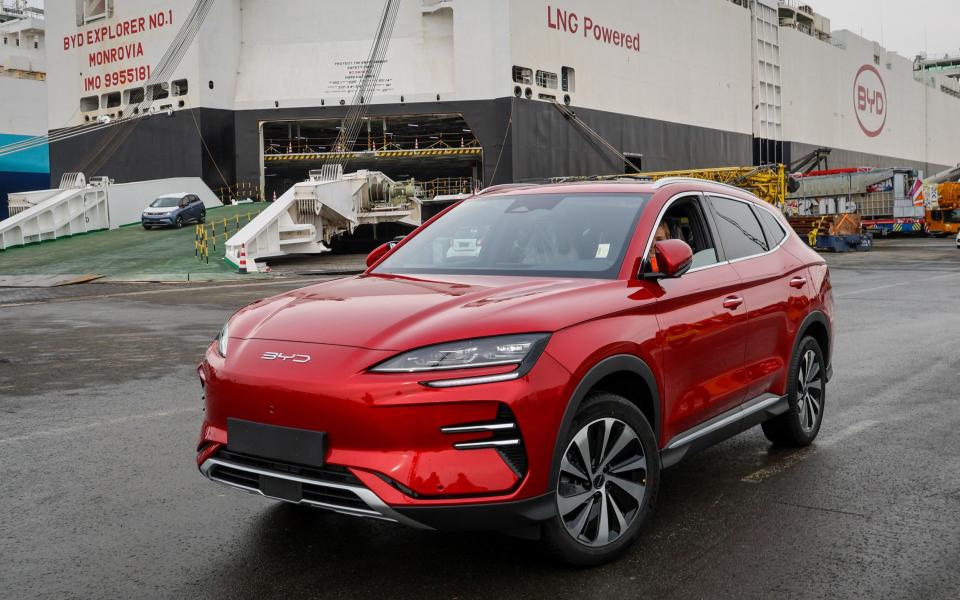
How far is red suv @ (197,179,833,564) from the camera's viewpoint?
3379mm

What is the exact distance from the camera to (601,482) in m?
3.87

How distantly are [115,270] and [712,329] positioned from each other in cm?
2479

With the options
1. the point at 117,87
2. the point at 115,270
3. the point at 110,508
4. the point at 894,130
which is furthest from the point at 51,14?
the point at 894,130

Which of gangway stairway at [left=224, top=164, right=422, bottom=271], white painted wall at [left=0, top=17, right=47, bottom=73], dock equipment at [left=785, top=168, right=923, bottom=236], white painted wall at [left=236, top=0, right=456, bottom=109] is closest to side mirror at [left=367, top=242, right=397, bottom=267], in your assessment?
gangway stairway at [left=224, top=164, right=422, bottom=271]

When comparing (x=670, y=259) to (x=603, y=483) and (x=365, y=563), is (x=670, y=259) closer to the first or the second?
(x=603, y=483)

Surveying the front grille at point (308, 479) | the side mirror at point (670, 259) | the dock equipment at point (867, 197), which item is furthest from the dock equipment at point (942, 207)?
the front grille at point (308, 479)

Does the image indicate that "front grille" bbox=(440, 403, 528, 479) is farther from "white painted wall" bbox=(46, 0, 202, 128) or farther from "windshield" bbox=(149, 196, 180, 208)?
"white painted wall" bbox=(46, 0, 202, 128)

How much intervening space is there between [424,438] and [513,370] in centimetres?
43

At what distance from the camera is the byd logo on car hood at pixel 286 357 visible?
360 cm

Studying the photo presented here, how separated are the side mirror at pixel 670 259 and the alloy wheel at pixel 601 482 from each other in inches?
30.6

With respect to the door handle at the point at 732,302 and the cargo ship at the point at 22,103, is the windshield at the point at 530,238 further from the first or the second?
the cargo ship at the point at 22,103

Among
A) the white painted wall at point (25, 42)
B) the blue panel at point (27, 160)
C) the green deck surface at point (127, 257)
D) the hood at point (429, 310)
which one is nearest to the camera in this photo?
the hood at point (429, 310)

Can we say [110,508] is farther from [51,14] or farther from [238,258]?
[51,14]

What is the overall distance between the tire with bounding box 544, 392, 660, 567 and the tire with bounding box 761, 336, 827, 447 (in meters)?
1.94
